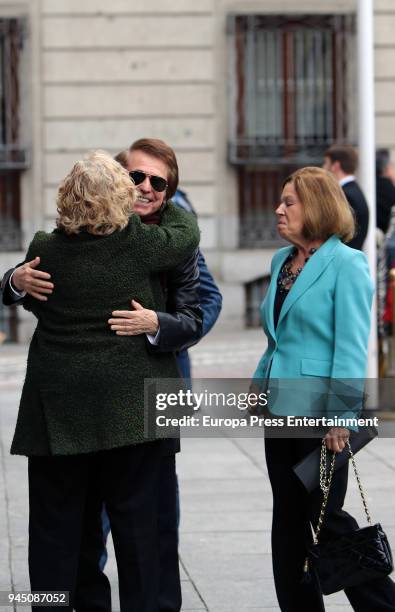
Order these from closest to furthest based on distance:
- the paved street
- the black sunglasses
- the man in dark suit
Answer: the black sunglasses
the paved street
the man in dark suit

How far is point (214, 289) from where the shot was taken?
5.66 meters

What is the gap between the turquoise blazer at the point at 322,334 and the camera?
4711mm

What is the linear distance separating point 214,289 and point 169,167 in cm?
60

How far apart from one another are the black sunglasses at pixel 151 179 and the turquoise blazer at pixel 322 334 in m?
0.67

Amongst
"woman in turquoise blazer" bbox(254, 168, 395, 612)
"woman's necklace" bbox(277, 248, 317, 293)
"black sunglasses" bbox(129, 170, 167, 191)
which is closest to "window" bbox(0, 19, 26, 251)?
"black sunglasses" bbox(129, 170, 167, 191)

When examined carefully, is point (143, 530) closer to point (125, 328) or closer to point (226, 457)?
point (125, 328)

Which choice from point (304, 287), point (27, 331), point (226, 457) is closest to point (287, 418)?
point (304, 287)

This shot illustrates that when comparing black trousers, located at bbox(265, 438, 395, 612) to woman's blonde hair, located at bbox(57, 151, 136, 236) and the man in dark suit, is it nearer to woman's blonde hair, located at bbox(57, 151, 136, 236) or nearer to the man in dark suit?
woman's blonde hair, located at bbox(57, 151, 136, 236)

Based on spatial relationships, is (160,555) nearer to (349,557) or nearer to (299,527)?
(299,527)

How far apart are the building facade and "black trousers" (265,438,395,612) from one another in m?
11.3

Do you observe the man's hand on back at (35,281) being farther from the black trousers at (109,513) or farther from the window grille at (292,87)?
the window grille at (292,87)

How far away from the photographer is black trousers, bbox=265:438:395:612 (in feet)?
15.8

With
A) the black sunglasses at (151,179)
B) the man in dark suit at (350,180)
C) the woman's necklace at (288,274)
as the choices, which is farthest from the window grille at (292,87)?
the woman's necklace at (288,274)

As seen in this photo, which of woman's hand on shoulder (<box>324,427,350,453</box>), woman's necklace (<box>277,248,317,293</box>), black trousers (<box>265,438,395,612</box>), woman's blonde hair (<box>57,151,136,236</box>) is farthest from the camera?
woman's necklace (<box>277,248,317,293</box>)
